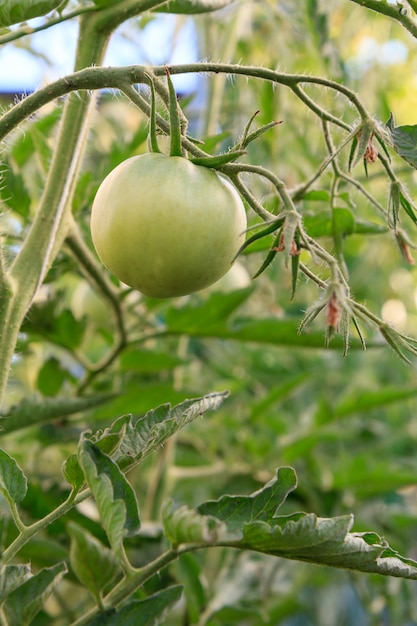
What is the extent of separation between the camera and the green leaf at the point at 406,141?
57 centimetres

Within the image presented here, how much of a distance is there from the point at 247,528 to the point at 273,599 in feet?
3.38

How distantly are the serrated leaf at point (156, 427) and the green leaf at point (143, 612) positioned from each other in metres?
0.10

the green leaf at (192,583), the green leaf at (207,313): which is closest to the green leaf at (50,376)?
the green leaf at (207,313)

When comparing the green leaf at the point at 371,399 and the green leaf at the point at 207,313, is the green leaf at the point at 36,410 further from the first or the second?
the green leaf at the point at 371,399

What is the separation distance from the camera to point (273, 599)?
1.46 m

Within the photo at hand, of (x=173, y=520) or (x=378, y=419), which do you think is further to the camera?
(x=378, y=419)

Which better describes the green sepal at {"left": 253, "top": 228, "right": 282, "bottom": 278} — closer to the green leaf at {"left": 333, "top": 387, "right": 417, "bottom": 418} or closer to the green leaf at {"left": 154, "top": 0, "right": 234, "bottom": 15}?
the green leaf at {"left": 154, "top": 0, "right": 234, "bottom": 15}

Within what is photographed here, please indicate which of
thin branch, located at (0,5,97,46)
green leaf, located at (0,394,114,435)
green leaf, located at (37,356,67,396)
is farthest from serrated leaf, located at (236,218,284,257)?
green leaf, located at (37,356,67,396)

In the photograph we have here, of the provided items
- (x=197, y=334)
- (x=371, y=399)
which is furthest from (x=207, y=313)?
(x=371, y=399)

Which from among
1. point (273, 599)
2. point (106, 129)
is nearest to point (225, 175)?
point (273, 599)

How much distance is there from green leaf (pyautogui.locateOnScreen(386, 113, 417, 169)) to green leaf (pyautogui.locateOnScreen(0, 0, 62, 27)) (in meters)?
0.26

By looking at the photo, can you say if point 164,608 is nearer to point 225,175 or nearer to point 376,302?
point 225,175

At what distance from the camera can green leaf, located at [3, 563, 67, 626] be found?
53cm

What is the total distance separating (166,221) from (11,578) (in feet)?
0.87
